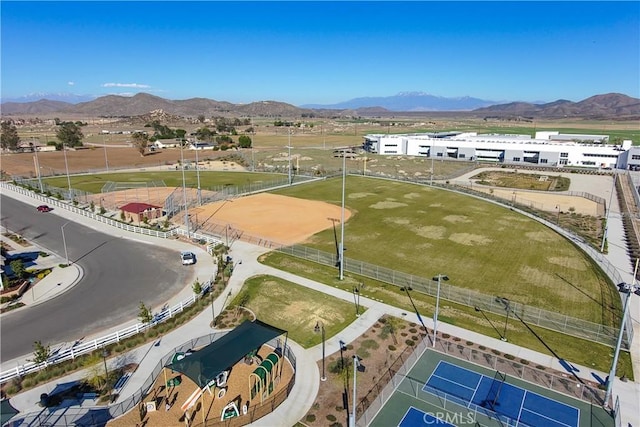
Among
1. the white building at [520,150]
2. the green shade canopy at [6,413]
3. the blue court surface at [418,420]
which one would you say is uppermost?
the white building at [520,150]

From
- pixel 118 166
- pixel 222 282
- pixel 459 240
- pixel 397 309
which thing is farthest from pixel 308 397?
pixel 118 166

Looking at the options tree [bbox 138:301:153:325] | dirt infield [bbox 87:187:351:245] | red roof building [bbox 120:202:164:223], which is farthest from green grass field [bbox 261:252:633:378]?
red roof building [bbox 120:202:164:223]

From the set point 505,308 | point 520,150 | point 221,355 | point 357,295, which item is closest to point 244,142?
point 520,150

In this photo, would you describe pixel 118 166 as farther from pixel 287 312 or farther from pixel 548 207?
pixel 548 207

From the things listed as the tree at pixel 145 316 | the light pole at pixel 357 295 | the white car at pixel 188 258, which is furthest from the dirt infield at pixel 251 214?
the tree at pixel 145 316

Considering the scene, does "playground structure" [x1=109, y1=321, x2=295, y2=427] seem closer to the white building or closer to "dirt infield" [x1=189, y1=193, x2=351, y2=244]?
"dirt infield" [x1=189, y1=193, x2=351, y2=244]

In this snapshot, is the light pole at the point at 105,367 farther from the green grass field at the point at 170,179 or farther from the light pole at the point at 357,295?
the green grass field at the point at 170,179
